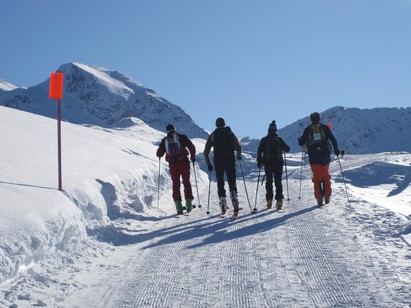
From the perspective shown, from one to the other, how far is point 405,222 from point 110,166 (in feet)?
27.6

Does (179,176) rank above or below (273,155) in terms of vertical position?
below

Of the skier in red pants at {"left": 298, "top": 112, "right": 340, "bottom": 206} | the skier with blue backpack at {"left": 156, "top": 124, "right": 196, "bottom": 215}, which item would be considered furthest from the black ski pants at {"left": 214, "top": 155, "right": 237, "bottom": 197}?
the skier in red pants at {"left": 298, "top": 112, "right": 340, "bottom": 206}

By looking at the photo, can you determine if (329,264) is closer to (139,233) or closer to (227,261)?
(227,261)

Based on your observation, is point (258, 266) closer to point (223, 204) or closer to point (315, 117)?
point (223, 204)

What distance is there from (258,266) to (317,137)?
17.6 ft

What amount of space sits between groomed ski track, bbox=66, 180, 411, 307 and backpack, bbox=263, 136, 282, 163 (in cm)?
185

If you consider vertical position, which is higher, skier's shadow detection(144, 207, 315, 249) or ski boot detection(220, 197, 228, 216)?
ski boot detection(220, 197, 228, 216)

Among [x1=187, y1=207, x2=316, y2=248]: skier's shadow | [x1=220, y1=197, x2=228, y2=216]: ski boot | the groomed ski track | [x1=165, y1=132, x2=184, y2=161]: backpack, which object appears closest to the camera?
the groomed ski track

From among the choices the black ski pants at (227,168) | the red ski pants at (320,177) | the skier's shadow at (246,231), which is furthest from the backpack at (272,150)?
the skier's shadow at (246,231)

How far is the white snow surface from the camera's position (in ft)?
15.7

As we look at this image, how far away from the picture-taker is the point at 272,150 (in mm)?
10445


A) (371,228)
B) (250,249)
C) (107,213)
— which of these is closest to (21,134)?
(107,213)

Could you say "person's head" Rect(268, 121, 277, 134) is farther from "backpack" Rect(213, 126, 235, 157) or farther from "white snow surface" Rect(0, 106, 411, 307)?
"white snow surface" Rect(0, 106, 411, 307)

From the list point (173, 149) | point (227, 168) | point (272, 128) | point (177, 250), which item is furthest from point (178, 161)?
point (177, 250)
